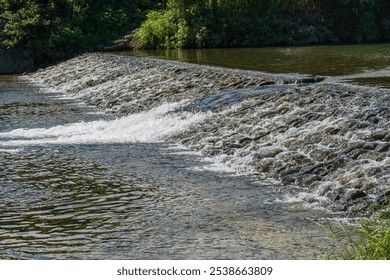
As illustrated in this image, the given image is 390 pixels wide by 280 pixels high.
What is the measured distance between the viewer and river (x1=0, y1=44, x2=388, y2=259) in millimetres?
8148

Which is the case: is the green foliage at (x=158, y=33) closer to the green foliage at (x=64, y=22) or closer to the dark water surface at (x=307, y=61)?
the green foliage at (x=64, y=22)

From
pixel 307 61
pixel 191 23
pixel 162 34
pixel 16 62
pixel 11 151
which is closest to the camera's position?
pixel 11 151

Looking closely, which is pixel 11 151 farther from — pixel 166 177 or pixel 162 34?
pixel 162 34

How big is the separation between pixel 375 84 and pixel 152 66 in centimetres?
1018

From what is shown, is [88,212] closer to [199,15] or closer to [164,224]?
[164,224]

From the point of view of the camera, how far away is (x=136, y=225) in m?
8.84

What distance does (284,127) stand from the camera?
44.0ft

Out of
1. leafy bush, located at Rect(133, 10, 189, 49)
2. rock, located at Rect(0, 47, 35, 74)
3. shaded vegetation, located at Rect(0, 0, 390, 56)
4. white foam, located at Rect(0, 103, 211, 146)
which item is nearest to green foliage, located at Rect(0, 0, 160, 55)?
shaded vegetation, located at Rect(0, 0, 390, 56)

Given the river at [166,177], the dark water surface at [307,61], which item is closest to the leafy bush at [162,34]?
the dark water surface at [307,61]

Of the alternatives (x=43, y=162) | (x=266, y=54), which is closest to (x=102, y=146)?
(x=43, y=162)

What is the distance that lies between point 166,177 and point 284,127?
115 inches

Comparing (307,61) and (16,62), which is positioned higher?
(307,61)

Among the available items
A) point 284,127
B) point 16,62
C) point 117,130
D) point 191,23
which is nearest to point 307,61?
point 117,130

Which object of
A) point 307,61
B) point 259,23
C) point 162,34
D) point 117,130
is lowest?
point 117,130
